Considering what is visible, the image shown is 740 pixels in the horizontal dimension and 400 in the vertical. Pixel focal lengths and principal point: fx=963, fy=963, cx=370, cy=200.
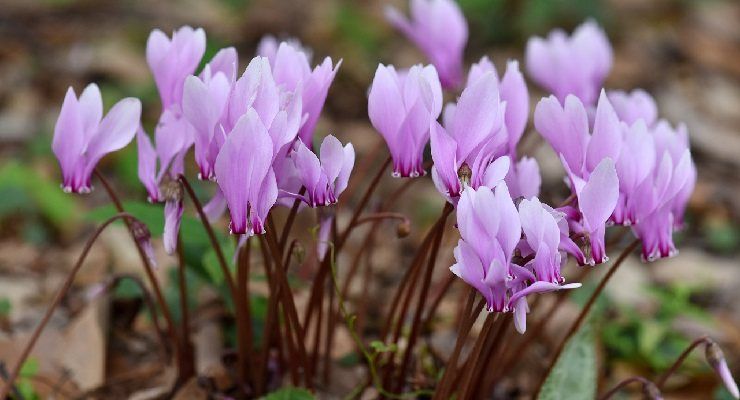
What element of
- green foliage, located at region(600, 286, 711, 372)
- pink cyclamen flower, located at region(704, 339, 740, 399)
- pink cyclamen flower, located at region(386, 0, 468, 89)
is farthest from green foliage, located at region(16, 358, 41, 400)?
green foliage, located at region(600, 286, 711, 372)

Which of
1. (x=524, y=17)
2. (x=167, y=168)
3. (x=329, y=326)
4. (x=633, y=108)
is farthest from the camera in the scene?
(x=524, y=17)

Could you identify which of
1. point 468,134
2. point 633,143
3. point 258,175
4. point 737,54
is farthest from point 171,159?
point 737,54

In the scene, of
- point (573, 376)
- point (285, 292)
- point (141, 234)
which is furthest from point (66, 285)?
point (573, 376)

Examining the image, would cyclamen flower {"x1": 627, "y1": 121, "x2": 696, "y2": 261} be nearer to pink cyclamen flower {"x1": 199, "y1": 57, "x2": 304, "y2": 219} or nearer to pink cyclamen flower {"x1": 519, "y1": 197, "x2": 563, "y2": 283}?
pink cyclamen flower {"x1": 519, "y1": 197, "x2": 563, "y2": 283}

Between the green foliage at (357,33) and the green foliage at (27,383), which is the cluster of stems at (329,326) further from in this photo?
the green foliage at (357,33)

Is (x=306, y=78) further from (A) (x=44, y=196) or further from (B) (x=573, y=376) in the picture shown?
(A) (x=44, y=196)

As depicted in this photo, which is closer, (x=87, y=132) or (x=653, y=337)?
(x=87, y=132)

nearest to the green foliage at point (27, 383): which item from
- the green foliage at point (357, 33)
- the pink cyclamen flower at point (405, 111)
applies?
the pink cyclamen flower at point (405, 111)
